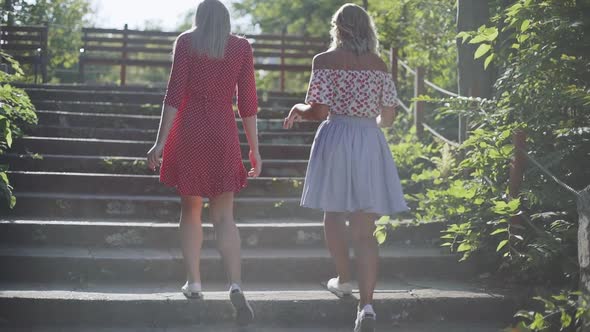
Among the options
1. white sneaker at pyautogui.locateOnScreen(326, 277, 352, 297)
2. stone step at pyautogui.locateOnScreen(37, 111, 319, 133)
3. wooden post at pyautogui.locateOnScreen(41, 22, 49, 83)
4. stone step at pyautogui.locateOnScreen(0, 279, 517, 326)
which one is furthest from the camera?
wooden post at pyautogui.locateOnScreen(41, 22, 49, 83)

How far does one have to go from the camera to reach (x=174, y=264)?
596cm

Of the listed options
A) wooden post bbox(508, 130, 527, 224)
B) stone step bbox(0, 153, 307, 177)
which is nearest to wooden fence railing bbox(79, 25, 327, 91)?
stone step bbox(0, 153, 307, 177)

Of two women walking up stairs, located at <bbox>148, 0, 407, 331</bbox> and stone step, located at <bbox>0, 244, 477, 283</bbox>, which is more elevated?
two women walking up stairs, located at <bbox>148, 0, 407, 331</bbox>

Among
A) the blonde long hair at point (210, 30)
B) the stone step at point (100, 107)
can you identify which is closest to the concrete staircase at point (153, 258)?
the stone step at point (100, 107)

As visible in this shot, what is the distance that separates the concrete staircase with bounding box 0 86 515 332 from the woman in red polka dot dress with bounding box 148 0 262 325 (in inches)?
17.2

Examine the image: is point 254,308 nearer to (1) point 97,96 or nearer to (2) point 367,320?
(2) point 367,320

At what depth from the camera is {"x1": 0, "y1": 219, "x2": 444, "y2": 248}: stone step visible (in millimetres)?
6348

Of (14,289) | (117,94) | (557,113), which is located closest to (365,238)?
(557,113)

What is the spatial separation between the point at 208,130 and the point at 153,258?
1.42 m

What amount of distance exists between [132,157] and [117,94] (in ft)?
8.74

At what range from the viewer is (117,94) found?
10984 millimetres

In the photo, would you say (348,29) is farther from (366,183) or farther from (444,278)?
(444,278)

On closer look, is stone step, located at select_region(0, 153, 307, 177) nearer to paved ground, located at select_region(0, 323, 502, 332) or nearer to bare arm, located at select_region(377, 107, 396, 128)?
paved ground, located at select_region(0, 323, 502, 332)

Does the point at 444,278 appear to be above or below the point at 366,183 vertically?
below
